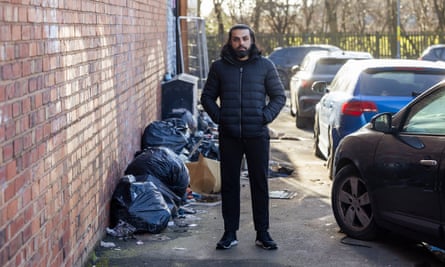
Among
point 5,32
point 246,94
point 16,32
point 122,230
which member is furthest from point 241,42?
point 5,32

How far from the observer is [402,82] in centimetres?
1095

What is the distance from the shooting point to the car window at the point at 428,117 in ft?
22.1

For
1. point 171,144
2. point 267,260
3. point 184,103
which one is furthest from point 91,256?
point 184,103

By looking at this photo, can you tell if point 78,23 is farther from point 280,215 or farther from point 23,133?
point 280,215

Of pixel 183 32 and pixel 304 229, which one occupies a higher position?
pixel 183 32

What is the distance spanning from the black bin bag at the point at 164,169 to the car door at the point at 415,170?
252 cm

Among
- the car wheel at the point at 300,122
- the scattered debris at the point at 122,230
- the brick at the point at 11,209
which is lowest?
the scattered debris at the point at 122,230

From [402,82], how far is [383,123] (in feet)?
12.1

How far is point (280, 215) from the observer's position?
9.10 meters

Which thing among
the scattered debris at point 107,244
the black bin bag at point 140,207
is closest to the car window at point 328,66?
the black bin bag at point 140,207

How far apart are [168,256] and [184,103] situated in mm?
7884

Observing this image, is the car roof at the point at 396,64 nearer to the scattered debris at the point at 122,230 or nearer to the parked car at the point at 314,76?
the scattered debris at the point at 122,230

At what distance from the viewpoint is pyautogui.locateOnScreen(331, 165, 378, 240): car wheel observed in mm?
7621

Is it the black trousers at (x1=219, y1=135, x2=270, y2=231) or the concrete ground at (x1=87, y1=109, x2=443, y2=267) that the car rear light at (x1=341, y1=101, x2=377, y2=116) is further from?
the black trousers at (x1=219, y1=135, x2=270, y2=231)
